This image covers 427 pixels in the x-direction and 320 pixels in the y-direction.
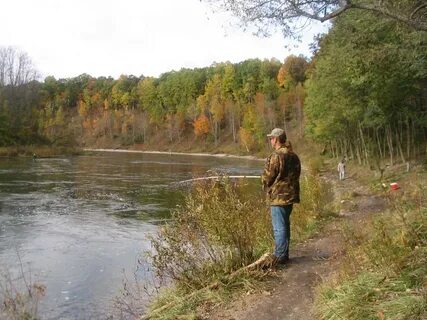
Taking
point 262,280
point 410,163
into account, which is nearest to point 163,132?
point 410,163

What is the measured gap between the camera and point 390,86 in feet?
81.2

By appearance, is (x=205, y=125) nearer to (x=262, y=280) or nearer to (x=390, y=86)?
(x=390, y=86)

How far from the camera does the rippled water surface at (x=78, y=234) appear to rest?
1031cm

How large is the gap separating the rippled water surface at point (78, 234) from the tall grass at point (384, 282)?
4785mm

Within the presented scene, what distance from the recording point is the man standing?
7762 mm

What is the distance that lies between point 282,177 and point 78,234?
10538 millimetres

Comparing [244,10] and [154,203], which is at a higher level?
[244,10]

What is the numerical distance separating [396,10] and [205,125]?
9891 centimetres

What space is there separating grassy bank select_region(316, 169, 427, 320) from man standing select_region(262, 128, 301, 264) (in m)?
1.21

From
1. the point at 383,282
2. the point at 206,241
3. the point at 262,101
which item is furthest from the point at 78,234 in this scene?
the point at 262,101

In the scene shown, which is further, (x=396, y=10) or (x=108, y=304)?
(x=396, y=10)

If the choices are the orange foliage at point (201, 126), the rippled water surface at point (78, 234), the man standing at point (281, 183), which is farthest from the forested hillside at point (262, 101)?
the rippled water surface at point (78, 234)

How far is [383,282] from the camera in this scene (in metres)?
5.59

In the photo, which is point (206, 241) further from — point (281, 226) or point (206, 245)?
point (281, 226)
